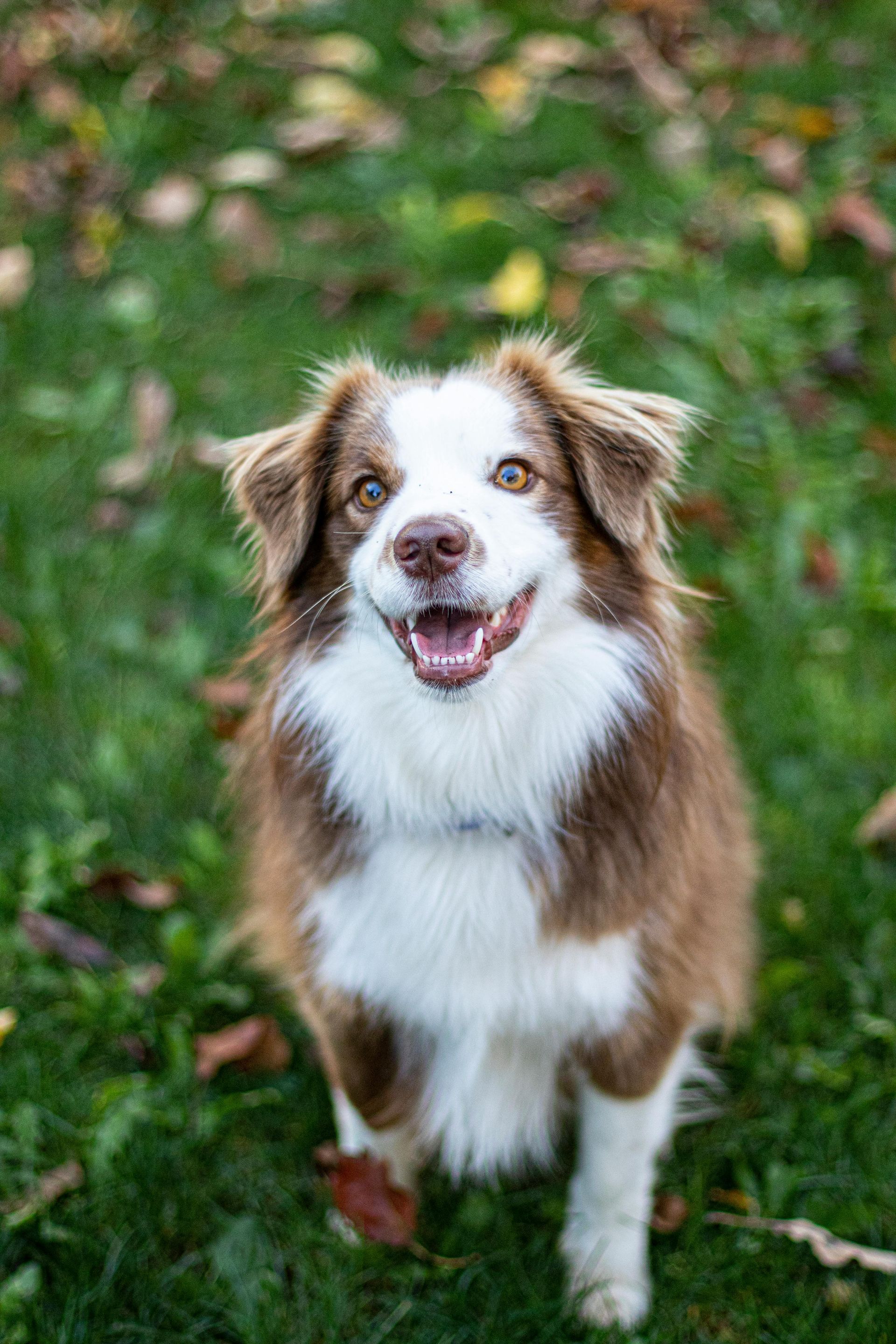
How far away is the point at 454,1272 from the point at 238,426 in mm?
3011

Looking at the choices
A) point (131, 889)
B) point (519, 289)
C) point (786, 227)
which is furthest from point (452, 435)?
point (786, 227)

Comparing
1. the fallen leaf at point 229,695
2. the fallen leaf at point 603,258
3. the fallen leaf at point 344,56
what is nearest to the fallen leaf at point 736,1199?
the fallen leaf at point 229,695

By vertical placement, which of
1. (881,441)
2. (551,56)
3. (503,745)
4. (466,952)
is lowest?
(466,952)

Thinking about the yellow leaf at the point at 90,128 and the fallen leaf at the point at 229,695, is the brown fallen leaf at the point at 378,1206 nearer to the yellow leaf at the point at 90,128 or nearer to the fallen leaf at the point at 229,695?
the fallen leaf at the point at 229,695

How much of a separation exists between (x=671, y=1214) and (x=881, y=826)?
1.19 m

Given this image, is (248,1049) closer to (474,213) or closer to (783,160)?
(474,213)

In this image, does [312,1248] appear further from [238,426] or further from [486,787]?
[238,426]

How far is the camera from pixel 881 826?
3.21 metres

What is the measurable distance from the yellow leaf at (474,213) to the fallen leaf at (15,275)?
1.75 m

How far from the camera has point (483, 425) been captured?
7.35 ft

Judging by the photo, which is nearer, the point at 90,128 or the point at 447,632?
the point at 447,632

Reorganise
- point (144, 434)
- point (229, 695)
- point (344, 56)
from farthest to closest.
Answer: point (344, 56) → point (144, 434) → point (229, 695)

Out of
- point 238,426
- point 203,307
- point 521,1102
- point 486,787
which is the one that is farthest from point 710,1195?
point 203,307

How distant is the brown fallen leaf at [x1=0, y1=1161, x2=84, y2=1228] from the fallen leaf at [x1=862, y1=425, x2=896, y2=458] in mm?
3310
